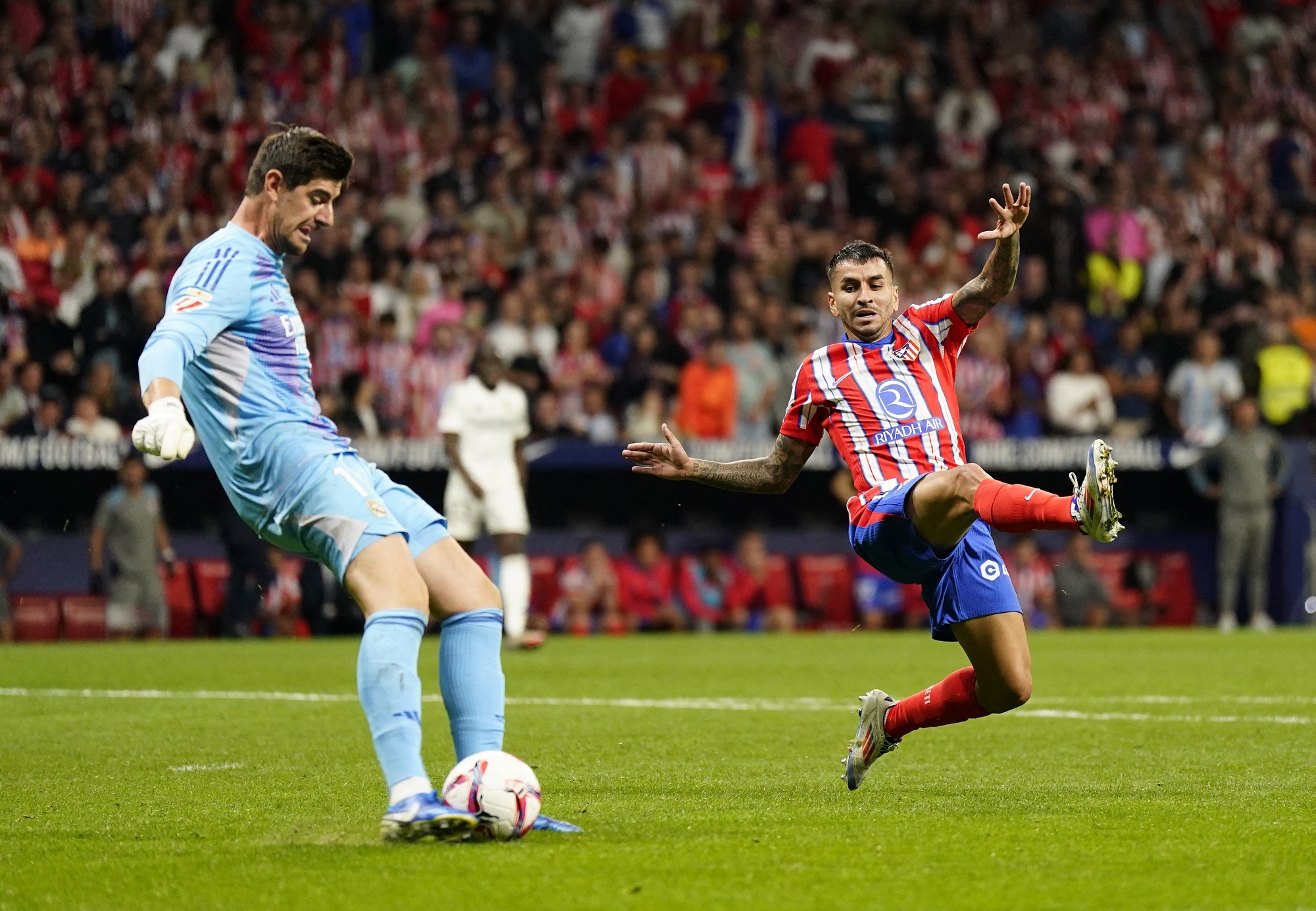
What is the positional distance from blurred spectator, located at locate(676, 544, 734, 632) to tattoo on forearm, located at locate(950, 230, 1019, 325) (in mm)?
11004

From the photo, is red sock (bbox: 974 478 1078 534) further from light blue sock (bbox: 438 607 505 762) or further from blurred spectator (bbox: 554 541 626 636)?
blurred spectator (bbox: 554 541 626 636)

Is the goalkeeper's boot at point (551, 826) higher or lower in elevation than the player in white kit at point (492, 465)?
lower

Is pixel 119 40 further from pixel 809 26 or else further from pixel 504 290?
pixel 809 26


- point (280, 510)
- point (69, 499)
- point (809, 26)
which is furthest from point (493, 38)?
point (280, 510)

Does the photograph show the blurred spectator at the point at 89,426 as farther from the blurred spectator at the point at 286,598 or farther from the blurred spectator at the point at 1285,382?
the blurred spectator at the point at 1285,382

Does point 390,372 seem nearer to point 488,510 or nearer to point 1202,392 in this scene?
point 488,510

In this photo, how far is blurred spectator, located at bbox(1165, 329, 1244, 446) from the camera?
18.5m

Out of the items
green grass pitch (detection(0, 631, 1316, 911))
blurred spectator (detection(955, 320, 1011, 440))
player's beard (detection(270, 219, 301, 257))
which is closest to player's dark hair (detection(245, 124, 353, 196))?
player's beard (detection(270, 219, 301, 257))

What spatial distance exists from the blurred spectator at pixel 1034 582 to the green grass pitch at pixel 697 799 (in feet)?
20.2

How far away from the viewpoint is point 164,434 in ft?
14.7

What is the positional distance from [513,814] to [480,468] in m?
10.0

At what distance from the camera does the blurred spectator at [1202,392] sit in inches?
727

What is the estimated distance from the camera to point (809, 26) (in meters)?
22.8

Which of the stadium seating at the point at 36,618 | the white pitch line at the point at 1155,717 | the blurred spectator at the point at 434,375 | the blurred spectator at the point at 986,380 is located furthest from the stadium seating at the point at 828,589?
the white pitch line at the point at 1155,717
